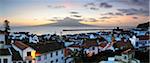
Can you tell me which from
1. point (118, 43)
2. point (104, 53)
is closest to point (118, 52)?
point (104, 53)

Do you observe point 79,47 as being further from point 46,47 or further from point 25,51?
point 25,51

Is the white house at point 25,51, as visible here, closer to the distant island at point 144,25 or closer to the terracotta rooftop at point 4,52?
the terracotta rooftop at point 4,52

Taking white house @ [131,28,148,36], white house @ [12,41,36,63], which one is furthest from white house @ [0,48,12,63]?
white house @ [131,28,148,36]

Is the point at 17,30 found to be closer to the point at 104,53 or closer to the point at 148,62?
the point at 104,53

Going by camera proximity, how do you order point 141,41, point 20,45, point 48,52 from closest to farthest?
1. point 141,41
2. point 20,45
3. point 48,52

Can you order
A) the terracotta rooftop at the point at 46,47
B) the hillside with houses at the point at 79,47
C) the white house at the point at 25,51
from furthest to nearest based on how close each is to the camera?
the terracotta rooftop at the point at 46,47 → the white house at the point at 25,51 → the hillside with houses at the point at 79,47

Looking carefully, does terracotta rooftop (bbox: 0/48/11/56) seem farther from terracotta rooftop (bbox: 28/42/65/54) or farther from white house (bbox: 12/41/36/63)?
terracotta rooftop (bbox: 28/42/65/54)

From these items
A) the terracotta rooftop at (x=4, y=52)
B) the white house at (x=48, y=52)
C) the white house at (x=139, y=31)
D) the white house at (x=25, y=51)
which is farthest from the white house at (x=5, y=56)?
the white house at (x=139, y=31)

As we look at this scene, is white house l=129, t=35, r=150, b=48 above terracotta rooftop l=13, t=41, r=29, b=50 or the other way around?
above

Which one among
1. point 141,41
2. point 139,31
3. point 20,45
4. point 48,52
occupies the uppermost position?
point 139,31

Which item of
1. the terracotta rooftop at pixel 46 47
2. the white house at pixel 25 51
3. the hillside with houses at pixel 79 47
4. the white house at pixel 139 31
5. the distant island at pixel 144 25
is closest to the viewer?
the distant island at pixel 144 25

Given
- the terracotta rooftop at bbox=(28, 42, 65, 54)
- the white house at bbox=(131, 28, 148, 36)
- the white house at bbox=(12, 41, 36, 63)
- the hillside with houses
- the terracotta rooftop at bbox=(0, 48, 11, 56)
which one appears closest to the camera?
the white house at bbox=(131, 28, 148, 36)

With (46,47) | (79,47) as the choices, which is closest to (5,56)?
(46,47)

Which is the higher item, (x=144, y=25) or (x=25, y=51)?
(x=144, y=25)
